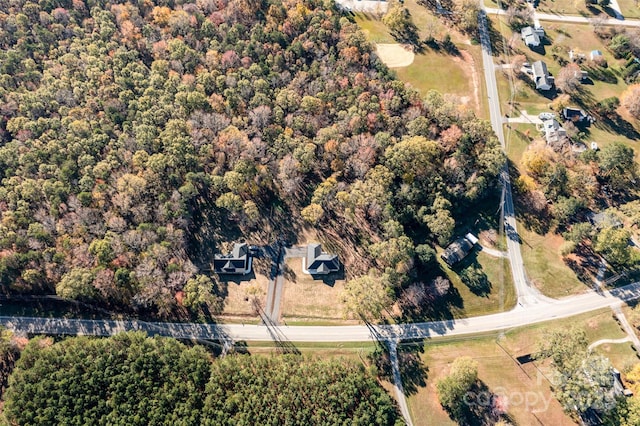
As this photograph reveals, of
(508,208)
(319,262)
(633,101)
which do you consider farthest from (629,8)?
(319,262)

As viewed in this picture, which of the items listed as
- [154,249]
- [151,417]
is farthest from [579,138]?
[151,417]

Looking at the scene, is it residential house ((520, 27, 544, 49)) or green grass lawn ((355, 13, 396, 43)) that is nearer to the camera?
residential house ((520, 27, 544, 49))

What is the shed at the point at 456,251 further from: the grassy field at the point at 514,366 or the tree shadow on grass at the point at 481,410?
the tree shadow on grass at the point at 481,410

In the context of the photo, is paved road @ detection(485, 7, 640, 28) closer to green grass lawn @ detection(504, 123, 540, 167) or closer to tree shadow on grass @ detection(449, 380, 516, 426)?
green grass lawn @ detection(504, 123, 540, 167)

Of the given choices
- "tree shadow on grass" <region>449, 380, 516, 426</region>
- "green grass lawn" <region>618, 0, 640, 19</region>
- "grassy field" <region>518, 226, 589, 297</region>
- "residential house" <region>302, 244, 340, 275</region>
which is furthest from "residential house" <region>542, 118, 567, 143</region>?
"tree shadow on grass" <region>449, 380, 516, 426</region>

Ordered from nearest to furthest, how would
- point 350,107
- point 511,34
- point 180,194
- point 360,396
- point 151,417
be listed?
point 151,417 → point 360,396 → point 180,194 → point 350,107 → point 511,34

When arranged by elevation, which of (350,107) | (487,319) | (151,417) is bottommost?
(151,417)

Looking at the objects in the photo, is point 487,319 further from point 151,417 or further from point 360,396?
point 151,417
